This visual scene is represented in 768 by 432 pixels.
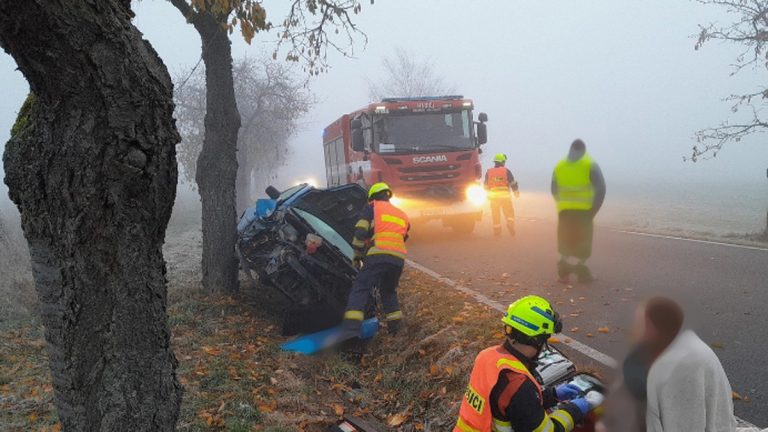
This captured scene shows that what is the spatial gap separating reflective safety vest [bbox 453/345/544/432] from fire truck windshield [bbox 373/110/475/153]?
992 cm

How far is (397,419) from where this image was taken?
173 inches

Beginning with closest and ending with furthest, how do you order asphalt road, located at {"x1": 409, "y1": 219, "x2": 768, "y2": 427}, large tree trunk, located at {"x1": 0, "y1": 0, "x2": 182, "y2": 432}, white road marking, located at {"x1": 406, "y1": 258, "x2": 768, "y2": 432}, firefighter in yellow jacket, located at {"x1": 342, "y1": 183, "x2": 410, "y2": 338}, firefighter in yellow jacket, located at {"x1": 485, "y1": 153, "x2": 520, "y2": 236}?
large tree trunk, located at {"x1": 0, "y1": 0, "x2": 182, "y2": 432}
white road marking, located at {"x1": 406, "y1": 258, "x2": 768, "y2": 432}
asphalt road, located at {"x1": 409, "y1": 219, "x2": 768, "y2": 427}
firefighter in yellow jacket, located at {"x1": 342, "y1": 183, "x2": 410, "y2": 338}
firefighter in yellow jacket, located at {"x1": 485, "y1": 153, "x2": 520, "y2": 236}

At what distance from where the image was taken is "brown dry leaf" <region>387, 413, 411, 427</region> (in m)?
4.34

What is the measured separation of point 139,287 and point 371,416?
287 cm

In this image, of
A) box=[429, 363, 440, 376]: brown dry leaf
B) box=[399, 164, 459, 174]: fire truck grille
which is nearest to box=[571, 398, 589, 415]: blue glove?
box=[429, 363, 440, 376]: brown dry leaf

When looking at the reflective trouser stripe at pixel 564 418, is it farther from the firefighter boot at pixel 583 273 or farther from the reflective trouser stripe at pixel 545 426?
the firefighter boot at pixel 583 273

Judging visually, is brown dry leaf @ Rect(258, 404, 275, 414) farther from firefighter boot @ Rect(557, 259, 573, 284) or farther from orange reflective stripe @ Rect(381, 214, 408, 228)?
firefighter boot @ Rect(557, 259, 573, 284)

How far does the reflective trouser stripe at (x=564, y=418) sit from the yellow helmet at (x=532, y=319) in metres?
0.47

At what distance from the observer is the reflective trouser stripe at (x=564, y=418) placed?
2.75 metres

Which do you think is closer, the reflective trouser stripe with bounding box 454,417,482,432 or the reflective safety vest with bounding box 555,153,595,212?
the reflective trouser stripe with bounding box 454,417,482,432

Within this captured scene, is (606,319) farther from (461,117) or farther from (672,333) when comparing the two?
(461,117)

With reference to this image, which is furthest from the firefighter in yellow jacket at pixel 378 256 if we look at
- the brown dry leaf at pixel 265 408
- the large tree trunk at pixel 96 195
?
the large tree trunk at pixel 96 195

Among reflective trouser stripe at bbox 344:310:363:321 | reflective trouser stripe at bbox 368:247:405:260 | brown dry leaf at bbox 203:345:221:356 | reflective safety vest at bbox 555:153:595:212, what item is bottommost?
brown dry leaf at bbox 203:345:221:356

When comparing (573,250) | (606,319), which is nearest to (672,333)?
(606,319)
